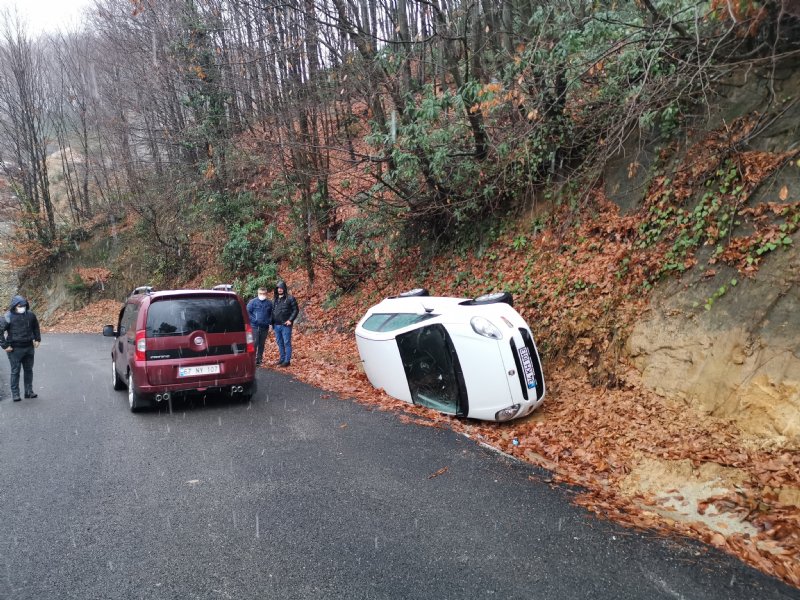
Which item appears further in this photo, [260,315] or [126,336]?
[260,315]

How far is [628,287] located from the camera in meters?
7.61

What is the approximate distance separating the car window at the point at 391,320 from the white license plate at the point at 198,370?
8.20 feet

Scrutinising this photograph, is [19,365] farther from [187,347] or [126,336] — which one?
[187,347]

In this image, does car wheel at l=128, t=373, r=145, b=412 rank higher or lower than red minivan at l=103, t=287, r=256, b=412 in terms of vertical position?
lower

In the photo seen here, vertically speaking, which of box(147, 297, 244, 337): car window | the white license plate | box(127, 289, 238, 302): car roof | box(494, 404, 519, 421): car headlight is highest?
box(127, 289, 238, 302): car roof

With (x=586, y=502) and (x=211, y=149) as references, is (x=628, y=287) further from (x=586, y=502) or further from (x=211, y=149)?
(x=211, y=149)

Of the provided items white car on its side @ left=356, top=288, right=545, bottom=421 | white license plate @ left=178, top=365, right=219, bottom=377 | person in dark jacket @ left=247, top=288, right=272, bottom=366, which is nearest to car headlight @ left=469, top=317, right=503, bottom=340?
white car on its side @ left=356, top=288, right=545, bottom=421

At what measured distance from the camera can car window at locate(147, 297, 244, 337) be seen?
7.52m

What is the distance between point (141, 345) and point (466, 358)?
Result: 466 centimetres

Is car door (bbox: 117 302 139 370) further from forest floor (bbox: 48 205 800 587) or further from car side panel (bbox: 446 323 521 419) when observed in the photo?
car side panel (bbox: 446 323 521 419)

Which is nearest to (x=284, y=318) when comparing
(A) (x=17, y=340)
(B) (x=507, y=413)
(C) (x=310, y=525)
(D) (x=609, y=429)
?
(A) (x=17, y=340)

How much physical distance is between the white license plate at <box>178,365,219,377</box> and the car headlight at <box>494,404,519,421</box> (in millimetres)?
4198

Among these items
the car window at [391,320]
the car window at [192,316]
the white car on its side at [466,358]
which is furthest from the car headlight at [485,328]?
the car window at [192,316]

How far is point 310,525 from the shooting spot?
4191 millimetres
